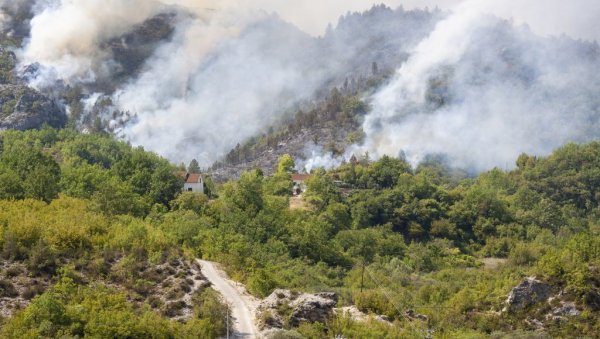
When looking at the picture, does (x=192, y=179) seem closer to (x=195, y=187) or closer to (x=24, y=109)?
(x=195, y=187)

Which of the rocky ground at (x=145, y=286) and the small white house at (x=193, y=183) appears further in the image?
the small white house at (x=193, y=183)

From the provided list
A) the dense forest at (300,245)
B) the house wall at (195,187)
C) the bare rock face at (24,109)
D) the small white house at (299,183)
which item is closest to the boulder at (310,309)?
the dense forest at (300,245)

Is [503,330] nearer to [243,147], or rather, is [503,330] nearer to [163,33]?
[243,147]

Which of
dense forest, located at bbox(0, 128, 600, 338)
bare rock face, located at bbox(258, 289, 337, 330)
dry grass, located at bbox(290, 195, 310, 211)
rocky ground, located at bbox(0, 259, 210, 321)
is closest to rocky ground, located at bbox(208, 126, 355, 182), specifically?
dense forest, located at bbox(0, 128, 600, 338)

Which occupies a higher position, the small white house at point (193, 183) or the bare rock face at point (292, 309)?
the small white house at point (193, 183)

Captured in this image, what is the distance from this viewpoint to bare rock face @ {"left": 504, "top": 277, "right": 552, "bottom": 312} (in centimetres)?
4438

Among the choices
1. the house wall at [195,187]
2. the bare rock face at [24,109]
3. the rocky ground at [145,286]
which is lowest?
the rocky ground at [145,286]

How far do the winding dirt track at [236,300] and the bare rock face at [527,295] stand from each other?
1674cm

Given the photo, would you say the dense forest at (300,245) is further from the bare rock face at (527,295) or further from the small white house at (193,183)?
the small white house at (193,183)

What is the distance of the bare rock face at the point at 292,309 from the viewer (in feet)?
115

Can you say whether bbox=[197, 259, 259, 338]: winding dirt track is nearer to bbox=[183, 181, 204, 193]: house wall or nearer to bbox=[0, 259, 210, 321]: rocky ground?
bbox=[0, 259, 210, 321]: rocky ground

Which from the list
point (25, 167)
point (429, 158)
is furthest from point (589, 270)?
point (429, 158)

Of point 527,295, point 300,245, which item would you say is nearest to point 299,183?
point 300,245

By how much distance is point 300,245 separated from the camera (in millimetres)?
62219
